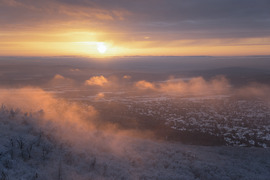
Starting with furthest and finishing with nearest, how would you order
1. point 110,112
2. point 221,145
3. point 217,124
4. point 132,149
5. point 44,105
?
point 44,105
point 110,112
point 217,124
point 221,145
point 132,149

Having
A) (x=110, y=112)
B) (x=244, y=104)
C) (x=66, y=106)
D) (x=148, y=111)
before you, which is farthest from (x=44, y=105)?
(x=244, y=104)

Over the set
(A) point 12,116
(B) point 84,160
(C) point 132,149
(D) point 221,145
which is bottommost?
(D) point 221,145

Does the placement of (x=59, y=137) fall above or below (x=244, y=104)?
above

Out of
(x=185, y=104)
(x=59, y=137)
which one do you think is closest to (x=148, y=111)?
(x=185, y=104)

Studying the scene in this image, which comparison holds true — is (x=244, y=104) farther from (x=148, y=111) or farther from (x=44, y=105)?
(x=44, y=105)

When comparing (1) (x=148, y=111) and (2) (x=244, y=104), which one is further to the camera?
(2) (x=244, y=104)

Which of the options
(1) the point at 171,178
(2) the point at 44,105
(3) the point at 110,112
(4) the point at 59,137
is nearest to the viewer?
(1) the point at 171,178
